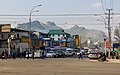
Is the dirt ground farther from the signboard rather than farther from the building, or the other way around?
the building

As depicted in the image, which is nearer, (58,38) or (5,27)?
(5,27)

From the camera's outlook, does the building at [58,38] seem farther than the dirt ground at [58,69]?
Yes

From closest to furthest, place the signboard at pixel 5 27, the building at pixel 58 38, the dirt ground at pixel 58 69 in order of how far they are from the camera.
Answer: the dirt ground at pixel 58 69 < the signboard at pixel 5 27 < the building at pixel 58 38

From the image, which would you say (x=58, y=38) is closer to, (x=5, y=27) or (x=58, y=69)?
(x=5, y=27)

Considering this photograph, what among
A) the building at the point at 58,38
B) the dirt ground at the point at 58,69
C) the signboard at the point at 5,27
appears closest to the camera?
the dirt ground at the point at 58,69

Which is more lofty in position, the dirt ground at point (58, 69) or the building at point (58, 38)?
the building at point (58, 38)

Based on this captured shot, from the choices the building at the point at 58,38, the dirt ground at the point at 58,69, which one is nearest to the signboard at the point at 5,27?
the dirt ground at the point at 58,69

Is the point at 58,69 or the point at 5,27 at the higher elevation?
the point at 5,27

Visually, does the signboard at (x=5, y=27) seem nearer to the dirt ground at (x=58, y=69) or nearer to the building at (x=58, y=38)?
the dirt ground at (x=58, y=69)

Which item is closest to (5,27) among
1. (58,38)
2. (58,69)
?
(58,69)

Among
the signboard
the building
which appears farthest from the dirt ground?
the building

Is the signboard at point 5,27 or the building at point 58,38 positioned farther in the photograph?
the building at point 58,38

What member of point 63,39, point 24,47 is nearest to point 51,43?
point 63,39

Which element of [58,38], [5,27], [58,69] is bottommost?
[58,69]
